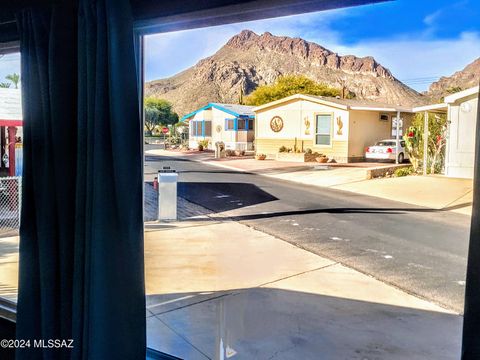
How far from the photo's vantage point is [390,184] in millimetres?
7711

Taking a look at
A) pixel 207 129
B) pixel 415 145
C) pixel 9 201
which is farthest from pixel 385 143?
pixel 9 201

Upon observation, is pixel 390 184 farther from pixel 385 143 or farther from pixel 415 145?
pixel 385 143

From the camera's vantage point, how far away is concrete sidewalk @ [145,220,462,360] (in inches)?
87.8

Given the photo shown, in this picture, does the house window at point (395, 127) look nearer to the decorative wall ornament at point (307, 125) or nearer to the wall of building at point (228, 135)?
the decorative wall ornament at point (307, 125)

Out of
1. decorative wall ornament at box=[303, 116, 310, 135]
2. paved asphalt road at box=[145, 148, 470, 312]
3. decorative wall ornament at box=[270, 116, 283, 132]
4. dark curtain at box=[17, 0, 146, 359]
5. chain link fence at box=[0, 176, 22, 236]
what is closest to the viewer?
dark curtain at box=[17, 0, 146, 359]

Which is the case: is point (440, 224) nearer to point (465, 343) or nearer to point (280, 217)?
point (280, 217)

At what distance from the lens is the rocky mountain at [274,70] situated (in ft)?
15.3

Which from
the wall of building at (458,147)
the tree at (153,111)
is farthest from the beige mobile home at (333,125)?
the tree at (153,111)

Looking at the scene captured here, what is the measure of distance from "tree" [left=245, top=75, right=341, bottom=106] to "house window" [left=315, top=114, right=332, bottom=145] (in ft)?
18.7

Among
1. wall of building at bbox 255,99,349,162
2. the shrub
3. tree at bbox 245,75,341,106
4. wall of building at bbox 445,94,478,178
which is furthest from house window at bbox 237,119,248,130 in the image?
wall of building at bbox 445,94,478,178

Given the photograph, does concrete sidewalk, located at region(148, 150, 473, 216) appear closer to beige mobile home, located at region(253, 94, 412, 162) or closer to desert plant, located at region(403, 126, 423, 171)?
desert plant, located at region(403, 126, 423, 171)

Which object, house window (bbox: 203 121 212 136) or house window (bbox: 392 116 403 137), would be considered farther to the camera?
house window (bbox: 203 121 212 136)

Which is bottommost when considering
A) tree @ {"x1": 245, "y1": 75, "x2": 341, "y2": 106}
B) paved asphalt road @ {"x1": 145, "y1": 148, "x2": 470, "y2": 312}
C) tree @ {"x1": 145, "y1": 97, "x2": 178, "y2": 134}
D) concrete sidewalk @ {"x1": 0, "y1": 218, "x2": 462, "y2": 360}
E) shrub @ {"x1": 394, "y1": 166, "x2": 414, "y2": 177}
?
concrete sidewalk @ {"x1": 0, "y1": 218, "x2": 462, "y2": 360}

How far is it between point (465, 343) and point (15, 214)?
488 centimetres
